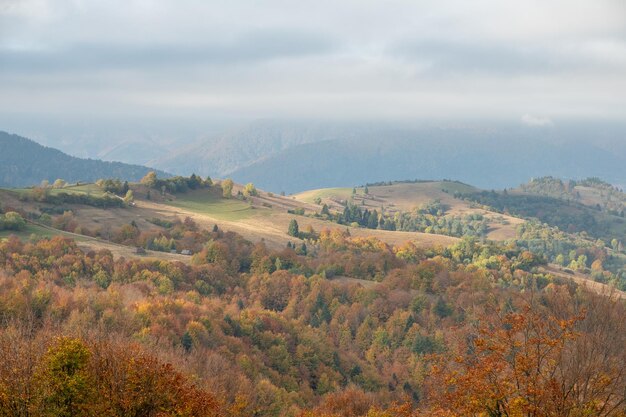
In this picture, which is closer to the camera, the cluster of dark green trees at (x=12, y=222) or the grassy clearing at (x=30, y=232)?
the grassy clearing at (x=30, y=232)

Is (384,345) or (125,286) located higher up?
(125,286)

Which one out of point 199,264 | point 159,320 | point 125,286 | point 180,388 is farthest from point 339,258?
point 180,388

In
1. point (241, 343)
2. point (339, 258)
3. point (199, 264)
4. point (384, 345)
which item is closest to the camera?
point (241, 343)

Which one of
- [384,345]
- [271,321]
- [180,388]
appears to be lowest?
[384,345]

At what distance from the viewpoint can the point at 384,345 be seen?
142m

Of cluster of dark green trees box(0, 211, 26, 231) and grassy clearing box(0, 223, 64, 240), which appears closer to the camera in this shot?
grassy clearing box(0, 223, 64, 240)

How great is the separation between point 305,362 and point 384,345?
36.1m

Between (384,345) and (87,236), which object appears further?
(87,236)

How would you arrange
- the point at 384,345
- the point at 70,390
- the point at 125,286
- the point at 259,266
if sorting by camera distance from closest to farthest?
the point at 70,390 → the point at 125,286 → the point at 384,345 → the point at 259,266

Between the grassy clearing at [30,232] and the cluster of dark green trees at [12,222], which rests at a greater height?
the cluster of dark green trees at [12,222]

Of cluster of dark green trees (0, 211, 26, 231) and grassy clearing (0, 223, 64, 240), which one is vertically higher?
cluster of dark green trees (0, 211, 26, 231)

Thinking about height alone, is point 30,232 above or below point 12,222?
below

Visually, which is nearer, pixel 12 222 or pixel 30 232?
pixel 12 222

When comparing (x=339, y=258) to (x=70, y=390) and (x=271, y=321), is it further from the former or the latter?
(x=70, y=390)
